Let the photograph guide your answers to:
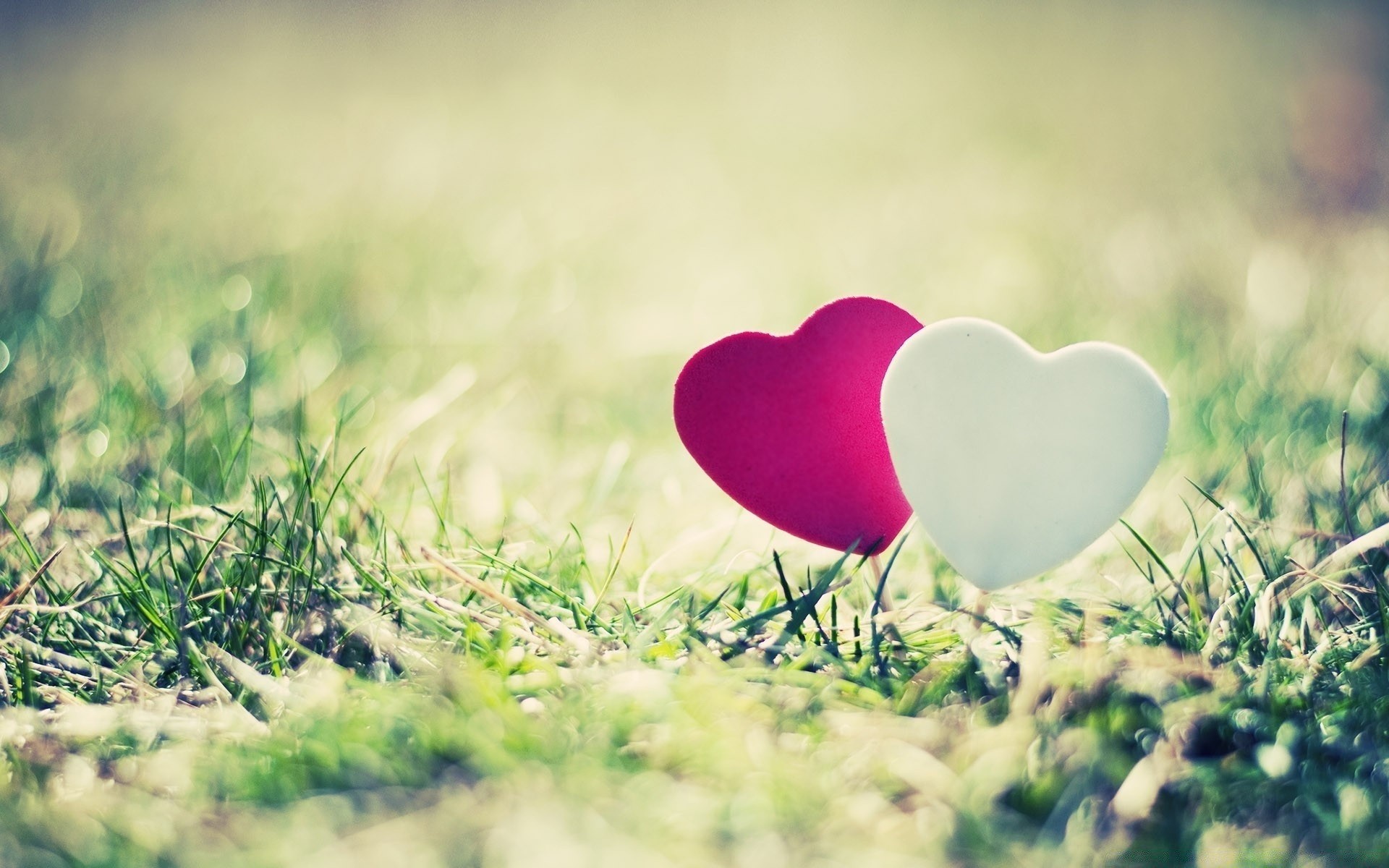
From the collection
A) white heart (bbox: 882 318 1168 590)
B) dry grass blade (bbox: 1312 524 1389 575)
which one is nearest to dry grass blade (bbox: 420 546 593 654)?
white heart (bbox: 882 318 1168 590)

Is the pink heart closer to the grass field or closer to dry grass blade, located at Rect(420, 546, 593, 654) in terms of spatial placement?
the grass field

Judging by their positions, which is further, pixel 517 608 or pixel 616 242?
pixel 616 242

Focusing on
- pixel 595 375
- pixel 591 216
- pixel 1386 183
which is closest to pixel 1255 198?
pixel 1386 183

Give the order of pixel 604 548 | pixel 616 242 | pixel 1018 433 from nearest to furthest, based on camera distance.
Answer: pixel 1018 433, pixel 604 548, pixel 616 242

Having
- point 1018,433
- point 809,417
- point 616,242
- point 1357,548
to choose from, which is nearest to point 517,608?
point 809,417

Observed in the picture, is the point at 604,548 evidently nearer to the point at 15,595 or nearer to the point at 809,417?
the point at 809,417

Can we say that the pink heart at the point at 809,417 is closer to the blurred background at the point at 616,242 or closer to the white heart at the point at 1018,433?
the white heart at the point at 1018,433

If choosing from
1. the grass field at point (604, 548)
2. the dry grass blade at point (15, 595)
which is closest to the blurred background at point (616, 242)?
the grass field at point (604, 548)
